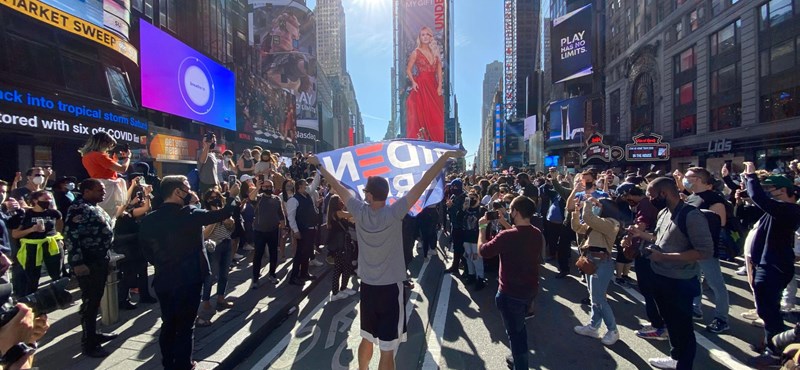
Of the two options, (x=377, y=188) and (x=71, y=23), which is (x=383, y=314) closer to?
(x=377, y=188)

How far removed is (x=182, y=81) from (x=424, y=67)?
3228cm

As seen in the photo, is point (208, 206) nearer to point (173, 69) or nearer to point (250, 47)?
point (173, 69)

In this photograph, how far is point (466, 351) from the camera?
4590mm

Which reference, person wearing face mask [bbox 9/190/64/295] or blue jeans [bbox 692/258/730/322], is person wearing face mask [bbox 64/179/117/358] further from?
blue jeans [bbox 692/258/730/322]

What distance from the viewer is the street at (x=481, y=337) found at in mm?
4285

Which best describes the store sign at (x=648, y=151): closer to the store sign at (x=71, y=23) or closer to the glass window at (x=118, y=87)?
the glass window at (x=118, y=87)

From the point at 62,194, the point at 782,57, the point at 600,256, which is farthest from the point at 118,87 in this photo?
the point at 782,57

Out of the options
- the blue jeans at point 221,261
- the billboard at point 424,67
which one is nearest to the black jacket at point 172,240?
the blue jeans at point 221,261

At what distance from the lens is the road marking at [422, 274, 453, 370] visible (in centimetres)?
430

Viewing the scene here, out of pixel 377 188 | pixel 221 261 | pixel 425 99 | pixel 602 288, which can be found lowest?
pixel 602 288

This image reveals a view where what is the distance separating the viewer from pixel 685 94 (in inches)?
1389

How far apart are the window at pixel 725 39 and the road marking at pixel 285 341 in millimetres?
37008

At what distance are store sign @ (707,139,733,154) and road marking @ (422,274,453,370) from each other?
32.9 metres

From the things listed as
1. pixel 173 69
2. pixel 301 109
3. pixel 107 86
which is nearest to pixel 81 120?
pixel 107 86
